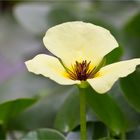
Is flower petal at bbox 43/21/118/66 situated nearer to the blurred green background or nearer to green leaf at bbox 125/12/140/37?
the blurred green background

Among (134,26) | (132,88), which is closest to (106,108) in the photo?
(132,88)

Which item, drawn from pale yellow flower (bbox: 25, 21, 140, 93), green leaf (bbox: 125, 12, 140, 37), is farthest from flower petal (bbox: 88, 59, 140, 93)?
green leaf (bbox: 125, 12, 140, 37)

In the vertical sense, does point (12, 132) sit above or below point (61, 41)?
below

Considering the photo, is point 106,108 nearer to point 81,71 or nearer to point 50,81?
point 81,71

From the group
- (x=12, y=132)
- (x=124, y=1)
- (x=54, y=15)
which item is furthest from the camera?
(x=124, y=1)

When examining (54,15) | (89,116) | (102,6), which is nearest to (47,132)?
(89,116)

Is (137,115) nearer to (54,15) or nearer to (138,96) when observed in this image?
(138,96)
